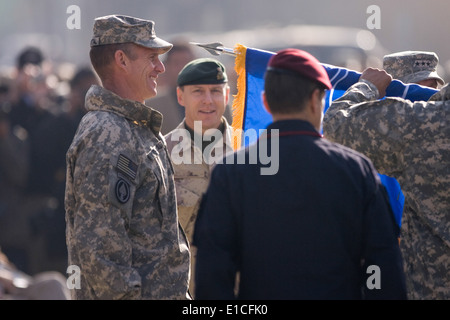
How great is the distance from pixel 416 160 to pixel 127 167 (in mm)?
1329

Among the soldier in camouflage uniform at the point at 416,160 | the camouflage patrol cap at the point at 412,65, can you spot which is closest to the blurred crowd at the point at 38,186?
the camouflage patrol cap at the point at 412,65

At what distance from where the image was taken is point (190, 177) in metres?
5.86

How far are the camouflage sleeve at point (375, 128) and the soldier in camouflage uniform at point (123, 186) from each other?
834 millimetres

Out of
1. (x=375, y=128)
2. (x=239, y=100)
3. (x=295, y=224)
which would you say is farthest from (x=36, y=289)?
(x=295, y=224)

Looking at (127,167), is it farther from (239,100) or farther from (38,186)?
(38,186)

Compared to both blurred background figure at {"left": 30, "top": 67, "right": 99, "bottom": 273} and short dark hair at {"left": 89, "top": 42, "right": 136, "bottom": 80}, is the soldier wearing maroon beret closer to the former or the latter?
short dark hair at {"left": 89, "top": 42, "right": 136, "bottom": 80}

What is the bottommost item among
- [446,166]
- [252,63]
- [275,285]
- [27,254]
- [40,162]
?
[27,254]

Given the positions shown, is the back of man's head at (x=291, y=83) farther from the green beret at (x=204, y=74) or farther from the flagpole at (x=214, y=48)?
the green beret at (x=204, y=74)

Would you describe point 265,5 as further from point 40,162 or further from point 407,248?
point 407,248

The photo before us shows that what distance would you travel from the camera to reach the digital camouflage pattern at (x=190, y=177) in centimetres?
576

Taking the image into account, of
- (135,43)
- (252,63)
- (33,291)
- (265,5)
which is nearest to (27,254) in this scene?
(33,291)

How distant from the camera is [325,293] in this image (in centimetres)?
365
